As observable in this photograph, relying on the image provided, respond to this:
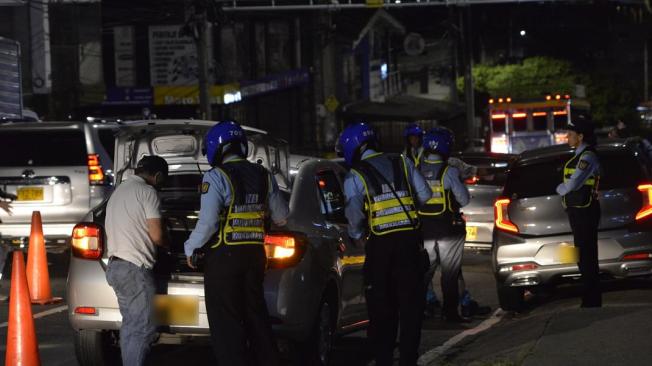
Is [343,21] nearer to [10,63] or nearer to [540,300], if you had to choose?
[10,63]

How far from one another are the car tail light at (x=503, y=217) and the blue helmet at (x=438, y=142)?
77 cm

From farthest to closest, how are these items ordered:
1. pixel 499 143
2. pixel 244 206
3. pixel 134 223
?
pixel 499 143, pixel 134 223, pixel 244 206

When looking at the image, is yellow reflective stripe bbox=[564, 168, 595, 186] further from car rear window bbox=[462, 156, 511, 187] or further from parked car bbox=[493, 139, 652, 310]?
car rear window bbox=[462, 156, 511, 187]

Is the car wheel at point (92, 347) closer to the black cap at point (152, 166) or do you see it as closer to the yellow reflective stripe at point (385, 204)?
the black cap at point (152, 166)

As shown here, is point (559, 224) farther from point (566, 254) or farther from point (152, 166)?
point (152, 166)

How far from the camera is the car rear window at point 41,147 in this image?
48.1 feet

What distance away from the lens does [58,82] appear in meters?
35.8

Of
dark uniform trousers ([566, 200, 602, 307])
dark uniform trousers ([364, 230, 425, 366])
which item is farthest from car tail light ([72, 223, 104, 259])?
dark uniform trousers ([566, 200, 602, 307])

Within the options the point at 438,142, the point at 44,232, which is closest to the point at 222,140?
the point at 438,142

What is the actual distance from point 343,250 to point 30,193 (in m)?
6.80

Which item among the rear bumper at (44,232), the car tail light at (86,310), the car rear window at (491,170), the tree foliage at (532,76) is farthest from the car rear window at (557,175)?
the tree foliage at (532,76)

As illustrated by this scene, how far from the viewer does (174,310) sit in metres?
7.93

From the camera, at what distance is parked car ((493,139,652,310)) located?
37.4 feet

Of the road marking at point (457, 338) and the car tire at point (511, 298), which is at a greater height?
the car tire at point (511, 298)
